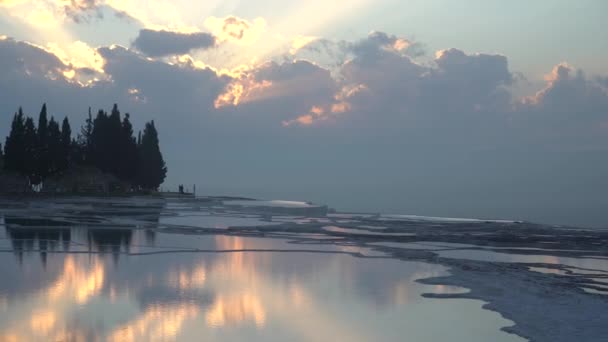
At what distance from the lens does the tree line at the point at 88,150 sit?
65062mm

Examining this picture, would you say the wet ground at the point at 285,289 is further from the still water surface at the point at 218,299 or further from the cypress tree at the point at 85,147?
the cypress tree at the point at 85,147

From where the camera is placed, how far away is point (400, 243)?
27.4m

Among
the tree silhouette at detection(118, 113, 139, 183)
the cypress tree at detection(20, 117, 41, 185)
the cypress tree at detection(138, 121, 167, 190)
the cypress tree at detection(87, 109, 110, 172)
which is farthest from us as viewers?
the cypress tree at detection(138, 121, 167, 190)

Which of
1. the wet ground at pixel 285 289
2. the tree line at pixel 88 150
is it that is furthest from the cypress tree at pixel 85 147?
the wet ground at pixel 285 289

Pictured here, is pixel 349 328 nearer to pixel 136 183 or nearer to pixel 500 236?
pixel 500 236

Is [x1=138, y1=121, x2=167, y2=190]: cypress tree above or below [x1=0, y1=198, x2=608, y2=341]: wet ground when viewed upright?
above

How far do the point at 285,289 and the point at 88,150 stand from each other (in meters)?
65.6

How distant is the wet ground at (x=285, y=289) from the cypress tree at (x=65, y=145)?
1716 inches

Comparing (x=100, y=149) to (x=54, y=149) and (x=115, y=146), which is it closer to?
(x=115, y=146)

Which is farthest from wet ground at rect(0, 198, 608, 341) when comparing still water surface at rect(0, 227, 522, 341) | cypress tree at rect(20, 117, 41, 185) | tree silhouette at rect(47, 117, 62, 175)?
tree silhouette at rect(47, 117, 62, 175)

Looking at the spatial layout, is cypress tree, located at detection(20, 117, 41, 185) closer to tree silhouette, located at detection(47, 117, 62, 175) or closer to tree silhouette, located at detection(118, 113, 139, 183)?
tree silhouette, located at detection(47, 117, 62, 175)

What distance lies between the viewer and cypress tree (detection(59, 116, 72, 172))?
67.8 m

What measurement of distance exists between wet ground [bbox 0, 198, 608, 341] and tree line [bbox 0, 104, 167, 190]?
4203 centimetres

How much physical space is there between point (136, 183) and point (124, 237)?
56.0 metres
